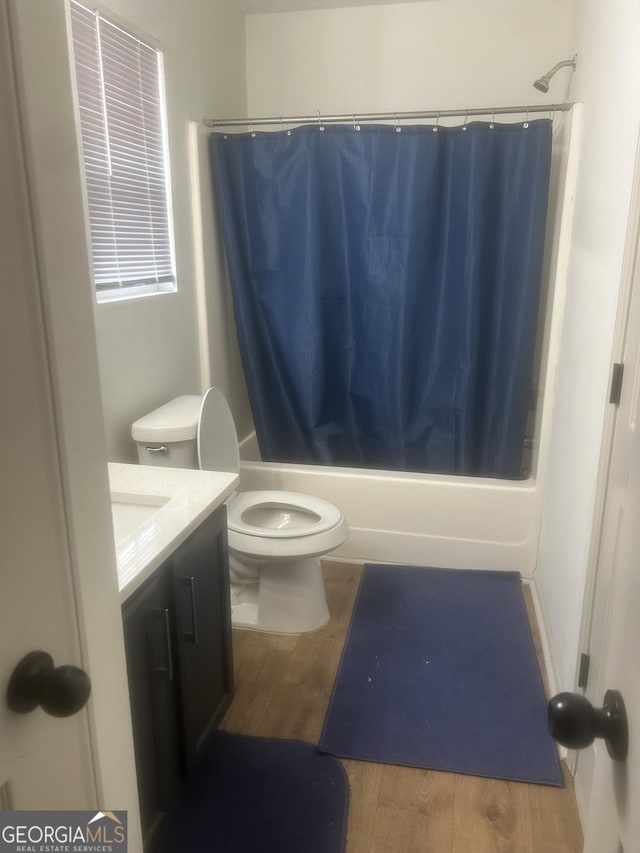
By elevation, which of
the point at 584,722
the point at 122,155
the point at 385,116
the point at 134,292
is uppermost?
the point at 385,116

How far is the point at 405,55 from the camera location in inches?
111

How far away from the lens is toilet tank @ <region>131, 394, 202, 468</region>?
6.64ft

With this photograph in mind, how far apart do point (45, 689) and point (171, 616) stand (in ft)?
2.68

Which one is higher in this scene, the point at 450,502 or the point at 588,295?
the point at 588,295

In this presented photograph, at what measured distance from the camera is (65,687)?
60 cm

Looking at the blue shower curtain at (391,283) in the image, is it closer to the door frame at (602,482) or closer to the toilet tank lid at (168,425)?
the toilet tank lid at (168,425)

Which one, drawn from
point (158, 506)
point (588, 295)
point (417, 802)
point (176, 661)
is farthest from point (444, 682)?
point (588, 295)

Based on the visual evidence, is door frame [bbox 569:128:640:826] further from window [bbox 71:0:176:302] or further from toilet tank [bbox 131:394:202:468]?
window [bbox 71:0:176:302]

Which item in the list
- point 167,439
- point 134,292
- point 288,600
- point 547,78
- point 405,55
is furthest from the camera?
point 405,55

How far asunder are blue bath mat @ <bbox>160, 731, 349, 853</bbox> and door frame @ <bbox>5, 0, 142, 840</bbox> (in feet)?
2.64

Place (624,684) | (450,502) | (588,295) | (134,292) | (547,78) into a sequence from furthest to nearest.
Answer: (450,502), (547,78), (134,292), (588,295), (624,684)

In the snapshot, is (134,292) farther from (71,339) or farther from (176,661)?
(71,339)

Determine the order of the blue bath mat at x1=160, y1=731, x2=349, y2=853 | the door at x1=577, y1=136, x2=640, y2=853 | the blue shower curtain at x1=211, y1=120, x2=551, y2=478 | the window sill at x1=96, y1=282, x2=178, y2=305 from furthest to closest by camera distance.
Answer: the blue shower curtain at x1=211, y1=120, x2=551, y2=478
the window sill at x1=96, y1=282, x2=178, y2=305
the blue bath mat at x1=160, y1=731, x2=349, y2=853
the door at x1=577, y1=136, x2=640, y2=853

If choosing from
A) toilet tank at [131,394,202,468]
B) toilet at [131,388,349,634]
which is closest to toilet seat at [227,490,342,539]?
toilet at [131,388,349,634]
